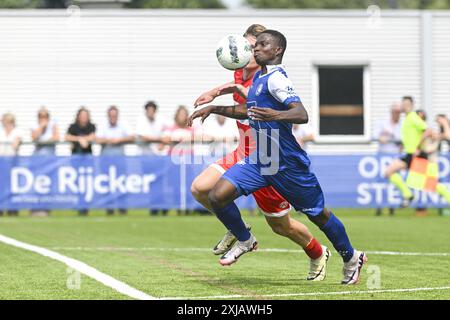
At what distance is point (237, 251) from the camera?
445 inches

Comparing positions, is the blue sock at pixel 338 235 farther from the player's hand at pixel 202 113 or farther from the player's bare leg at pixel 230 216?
the player's hand at pixel 202 113

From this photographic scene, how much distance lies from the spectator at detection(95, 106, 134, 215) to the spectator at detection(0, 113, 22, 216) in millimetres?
1631

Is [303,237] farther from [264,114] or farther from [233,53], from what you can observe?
[233,53]

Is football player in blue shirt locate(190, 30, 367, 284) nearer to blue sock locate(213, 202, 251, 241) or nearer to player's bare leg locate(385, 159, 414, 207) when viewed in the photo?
blue sock locate(213, 202, 251, 241)

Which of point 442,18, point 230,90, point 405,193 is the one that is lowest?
point 405,193

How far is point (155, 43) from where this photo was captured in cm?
3033

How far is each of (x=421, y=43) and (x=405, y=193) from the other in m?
8.32

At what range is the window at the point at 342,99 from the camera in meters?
31.1

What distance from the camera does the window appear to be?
3108 cm

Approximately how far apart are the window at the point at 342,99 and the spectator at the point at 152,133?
7650 millimetres

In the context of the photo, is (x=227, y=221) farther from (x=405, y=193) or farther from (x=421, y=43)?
(x=421, y=43)

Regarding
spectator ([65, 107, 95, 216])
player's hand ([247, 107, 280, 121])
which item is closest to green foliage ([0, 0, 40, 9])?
spectator ([65, 107, 95, 216])

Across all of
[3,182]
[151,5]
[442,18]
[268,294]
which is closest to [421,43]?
[442,18]
